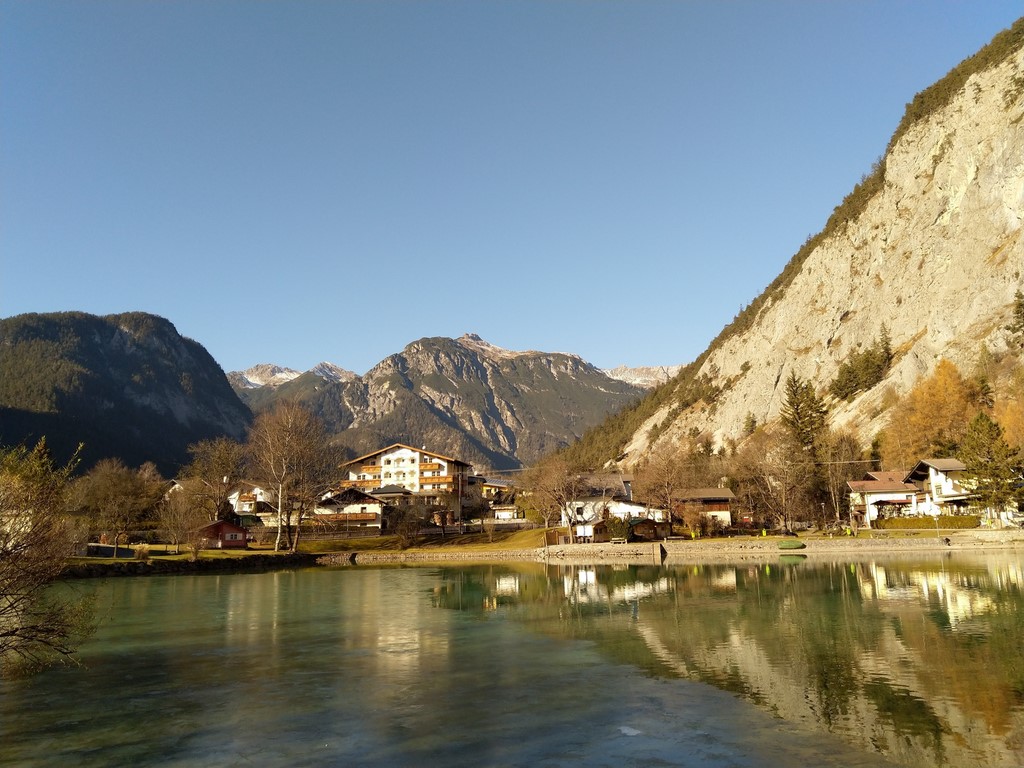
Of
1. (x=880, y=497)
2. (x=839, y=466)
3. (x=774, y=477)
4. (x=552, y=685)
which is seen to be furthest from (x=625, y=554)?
(x=552, y=685)

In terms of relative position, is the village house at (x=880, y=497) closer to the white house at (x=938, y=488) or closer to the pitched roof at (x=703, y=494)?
the white house at (x=938, y=488)

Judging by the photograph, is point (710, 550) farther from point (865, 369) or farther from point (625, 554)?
point (865, 369)

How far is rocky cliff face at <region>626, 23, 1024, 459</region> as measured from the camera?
109 metres

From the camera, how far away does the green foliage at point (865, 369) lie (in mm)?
121312

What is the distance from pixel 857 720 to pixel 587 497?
285 ft

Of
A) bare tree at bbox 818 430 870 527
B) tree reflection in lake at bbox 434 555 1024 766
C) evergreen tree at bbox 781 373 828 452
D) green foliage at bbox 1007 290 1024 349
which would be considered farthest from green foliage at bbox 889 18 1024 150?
tree reflection in lake at bbox 434 555 1024 766

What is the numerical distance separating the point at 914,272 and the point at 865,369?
21209 millimetres

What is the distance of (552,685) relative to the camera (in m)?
20.6

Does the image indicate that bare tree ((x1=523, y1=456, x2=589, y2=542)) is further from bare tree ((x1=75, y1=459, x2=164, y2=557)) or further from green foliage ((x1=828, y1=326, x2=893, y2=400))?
green foliage ((x1=828, y1=326, x2=893, y2=400))

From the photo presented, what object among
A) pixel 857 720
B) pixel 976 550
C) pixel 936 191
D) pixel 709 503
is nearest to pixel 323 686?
pixel 857 720

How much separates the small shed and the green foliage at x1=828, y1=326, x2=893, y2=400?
100548 mm

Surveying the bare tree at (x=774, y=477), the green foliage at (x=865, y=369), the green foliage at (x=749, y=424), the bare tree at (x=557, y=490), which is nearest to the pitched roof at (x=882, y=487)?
the bare tree at (x=774, y=477)

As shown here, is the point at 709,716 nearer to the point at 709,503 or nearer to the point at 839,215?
the point at 709,503

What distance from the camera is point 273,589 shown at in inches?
2005
